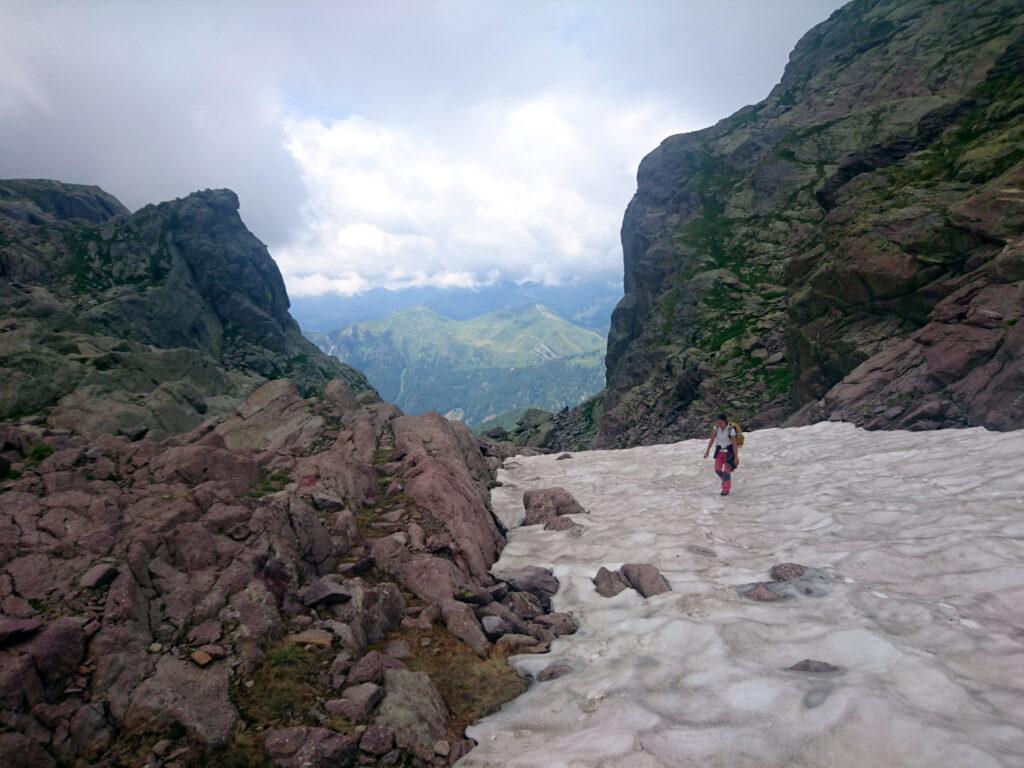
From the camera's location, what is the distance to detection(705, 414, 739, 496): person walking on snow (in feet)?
54.0

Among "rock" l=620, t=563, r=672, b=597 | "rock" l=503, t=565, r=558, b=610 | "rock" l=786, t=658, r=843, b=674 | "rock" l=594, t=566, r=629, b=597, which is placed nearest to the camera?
"rock" l=786, t=658, r=843, b=674

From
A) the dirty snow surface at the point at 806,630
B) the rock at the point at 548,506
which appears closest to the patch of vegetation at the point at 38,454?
the dirty snow surface at the point at 806,630

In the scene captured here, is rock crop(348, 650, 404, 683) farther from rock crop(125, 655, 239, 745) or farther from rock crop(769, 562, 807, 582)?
rock crop(769, 562, 807, 582)

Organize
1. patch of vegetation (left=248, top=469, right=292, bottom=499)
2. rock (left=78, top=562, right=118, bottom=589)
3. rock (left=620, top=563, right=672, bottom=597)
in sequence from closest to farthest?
rock (left=78, top=562, right=118, bottom=589), rock (left=620, top=563, right=672, bottom=597), patch of vegetation (left=248, top=469, right=292, bottom=499)

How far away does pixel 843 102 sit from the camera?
82375 millimetres

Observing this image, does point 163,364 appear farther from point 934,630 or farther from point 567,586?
point 934,630

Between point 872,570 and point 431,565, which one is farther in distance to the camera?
point 431,565

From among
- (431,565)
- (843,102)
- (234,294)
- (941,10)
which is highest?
(941,10)

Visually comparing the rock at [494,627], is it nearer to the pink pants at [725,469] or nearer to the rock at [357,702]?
the rock at [357,702]

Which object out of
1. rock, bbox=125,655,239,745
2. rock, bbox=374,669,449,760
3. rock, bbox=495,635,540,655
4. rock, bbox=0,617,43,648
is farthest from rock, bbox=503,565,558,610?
rock, bbox=0,617,43,648

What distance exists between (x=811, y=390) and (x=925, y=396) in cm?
1300

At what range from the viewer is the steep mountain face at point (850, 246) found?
20.3 metres

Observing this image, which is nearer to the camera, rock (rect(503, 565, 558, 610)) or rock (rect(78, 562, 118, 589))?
rock (rect(78, 562, 118, 589))

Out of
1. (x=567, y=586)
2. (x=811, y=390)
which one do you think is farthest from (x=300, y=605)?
(x=811, y=390)
